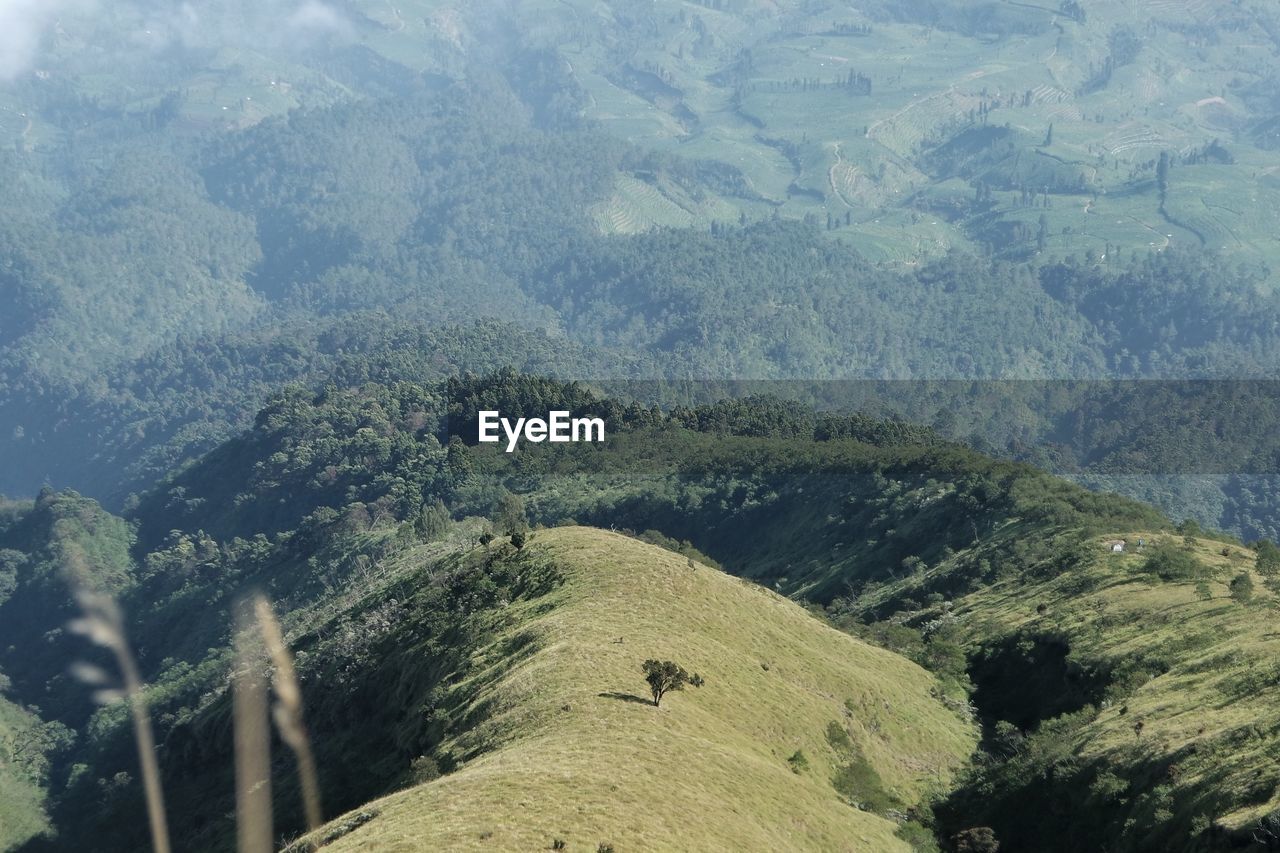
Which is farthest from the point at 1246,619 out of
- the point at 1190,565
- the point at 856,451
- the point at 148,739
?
the point at 148,739


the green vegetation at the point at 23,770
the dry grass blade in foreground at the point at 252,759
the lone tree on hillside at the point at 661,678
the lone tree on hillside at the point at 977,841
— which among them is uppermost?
the lone tree on hillside at the point at 661,678

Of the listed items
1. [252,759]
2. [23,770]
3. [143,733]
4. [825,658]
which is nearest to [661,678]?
[825,658]

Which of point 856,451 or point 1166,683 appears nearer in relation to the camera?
point 1166,683

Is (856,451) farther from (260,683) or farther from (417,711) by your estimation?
(417,711)

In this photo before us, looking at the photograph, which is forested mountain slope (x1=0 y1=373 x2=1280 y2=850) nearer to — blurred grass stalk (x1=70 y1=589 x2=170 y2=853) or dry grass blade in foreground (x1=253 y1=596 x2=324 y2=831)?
dry grass blade in foreground (x1=253 y1=596 x2=324 y2=831)

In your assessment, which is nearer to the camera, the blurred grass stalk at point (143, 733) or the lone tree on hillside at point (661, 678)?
the lone tree on hillside at point (661, 678)

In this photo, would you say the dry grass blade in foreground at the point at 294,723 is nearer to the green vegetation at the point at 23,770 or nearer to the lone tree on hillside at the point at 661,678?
the lone tree on hillside at the point at 661,678

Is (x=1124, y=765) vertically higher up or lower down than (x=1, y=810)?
higher up

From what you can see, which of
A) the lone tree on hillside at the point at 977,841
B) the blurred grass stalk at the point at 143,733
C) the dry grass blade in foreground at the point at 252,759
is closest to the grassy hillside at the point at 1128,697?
the lone tree on hillside at the point at 977,841

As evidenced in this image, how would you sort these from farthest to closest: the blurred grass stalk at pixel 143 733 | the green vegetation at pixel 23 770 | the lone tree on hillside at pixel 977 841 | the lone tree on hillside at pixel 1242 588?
1. the green vegetation at pixel 23 770
2. the blurred grass stalk at pixel 143 733
3. the lone tree on hillside at pixel 1242 588
4. the lone tree on hillside at pixel 977 841
